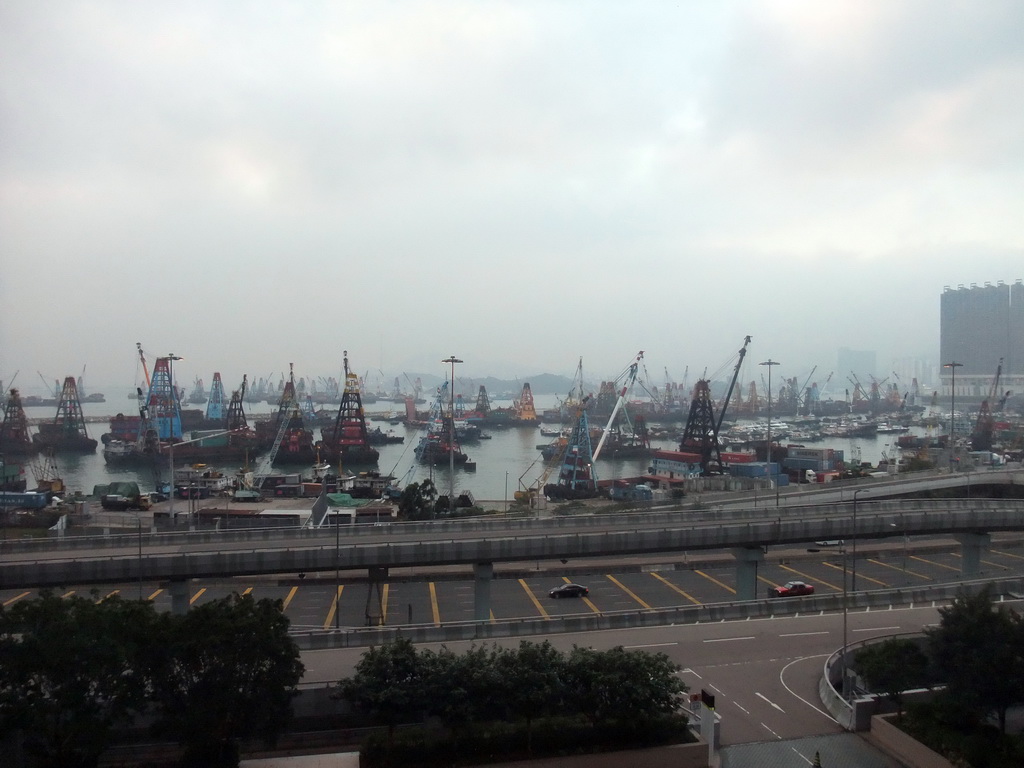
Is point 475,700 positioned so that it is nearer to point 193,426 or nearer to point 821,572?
point 821,572

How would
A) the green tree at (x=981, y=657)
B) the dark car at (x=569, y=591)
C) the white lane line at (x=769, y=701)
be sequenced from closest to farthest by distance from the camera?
the green tree at (x=981, y=657)
the white lane line at (x=769, y=701)
the dark car at (x=569, y=591)

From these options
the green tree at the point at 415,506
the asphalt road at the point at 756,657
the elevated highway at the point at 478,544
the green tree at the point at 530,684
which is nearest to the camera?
the green tree at the point at 530,684

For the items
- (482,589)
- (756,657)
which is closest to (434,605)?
(482,589)

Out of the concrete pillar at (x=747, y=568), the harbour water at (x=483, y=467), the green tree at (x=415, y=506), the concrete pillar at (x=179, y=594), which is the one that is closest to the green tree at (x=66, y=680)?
the concrete pillar at (x=179, y=594)

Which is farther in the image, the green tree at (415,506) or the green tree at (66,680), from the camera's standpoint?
the green tree at (415,506)

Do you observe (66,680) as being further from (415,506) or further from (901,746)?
(415,506)

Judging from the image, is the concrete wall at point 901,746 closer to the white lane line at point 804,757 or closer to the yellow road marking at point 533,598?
the white lane line at point 804,757
